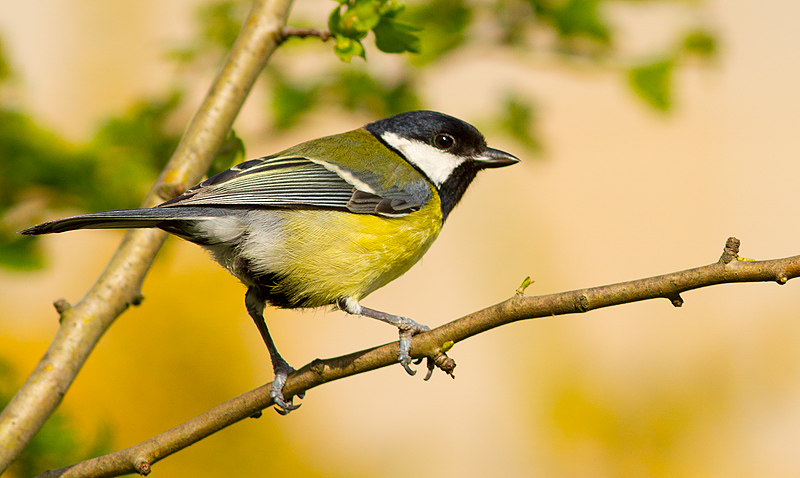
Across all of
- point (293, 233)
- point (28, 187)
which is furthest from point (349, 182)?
point (28, 187)

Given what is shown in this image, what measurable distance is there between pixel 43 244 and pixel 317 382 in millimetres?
1097

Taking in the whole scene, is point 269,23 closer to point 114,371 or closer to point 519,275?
point 114,371

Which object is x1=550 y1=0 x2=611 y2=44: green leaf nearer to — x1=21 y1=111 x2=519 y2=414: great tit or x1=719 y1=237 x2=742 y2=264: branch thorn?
x1=21 y1=111 x2=519 y2=414: great tit

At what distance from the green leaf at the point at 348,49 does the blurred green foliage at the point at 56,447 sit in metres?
1.05

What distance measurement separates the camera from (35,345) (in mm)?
3254

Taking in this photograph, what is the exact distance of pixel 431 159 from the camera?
7.57ft

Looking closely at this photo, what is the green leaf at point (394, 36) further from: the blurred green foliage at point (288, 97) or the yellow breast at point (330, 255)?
the yellow breast at point (330, 255)

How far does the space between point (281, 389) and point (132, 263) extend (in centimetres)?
45

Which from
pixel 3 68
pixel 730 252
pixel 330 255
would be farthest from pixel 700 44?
pixel 3 68

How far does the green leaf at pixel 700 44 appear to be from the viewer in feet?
7.51

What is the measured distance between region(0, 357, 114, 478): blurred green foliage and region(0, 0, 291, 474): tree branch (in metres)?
0.27

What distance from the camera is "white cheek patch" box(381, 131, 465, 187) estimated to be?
228 centimetres

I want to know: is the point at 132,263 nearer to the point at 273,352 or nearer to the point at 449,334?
the point at 273,352

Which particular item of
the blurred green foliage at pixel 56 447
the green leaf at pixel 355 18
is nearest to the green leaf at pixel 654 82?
the green leaf at pixel 355 18
